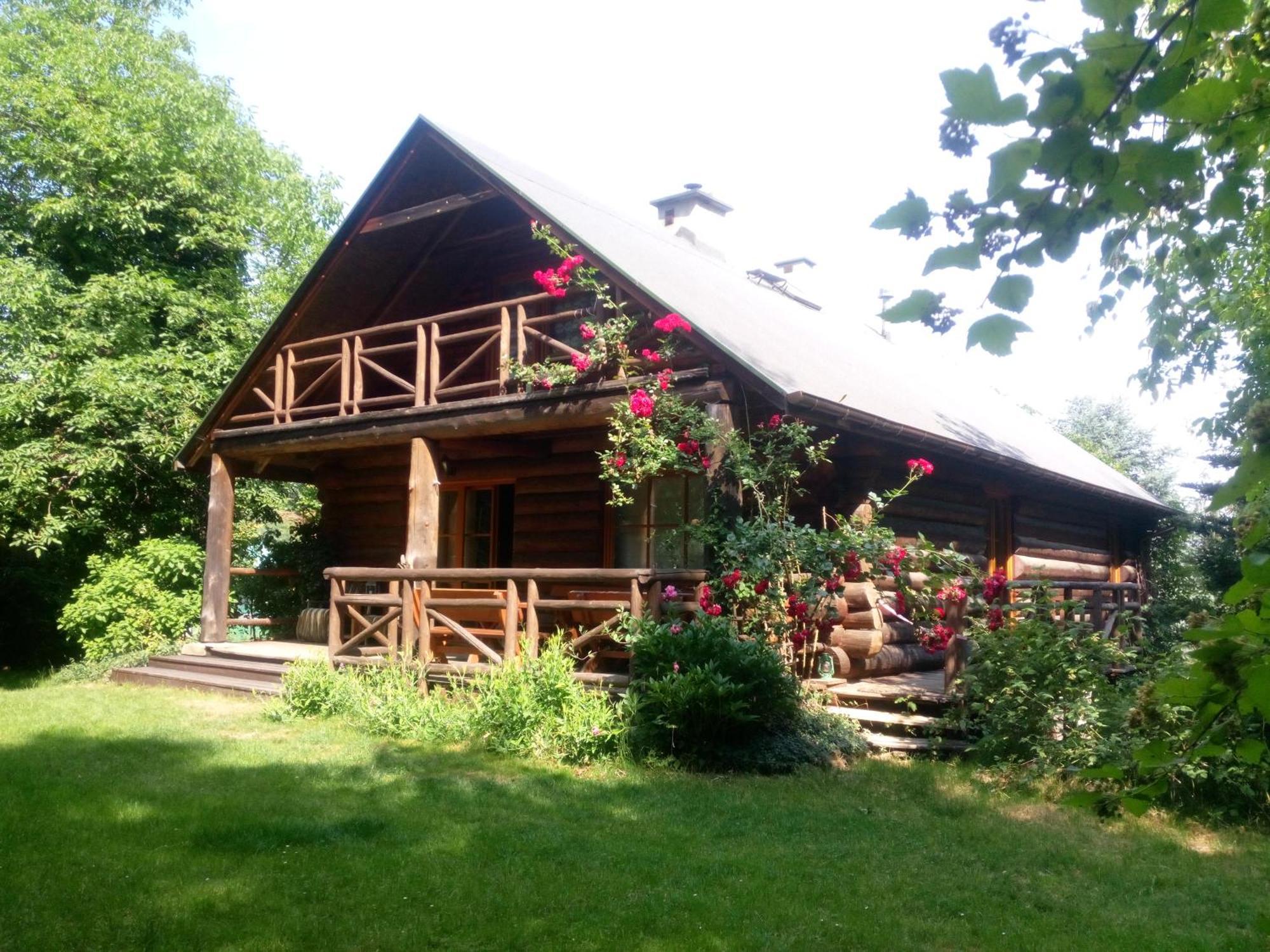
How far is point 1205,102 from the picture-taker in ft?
5.69

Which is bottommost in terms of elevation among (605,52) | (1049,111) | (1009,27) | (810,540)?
(810,540)

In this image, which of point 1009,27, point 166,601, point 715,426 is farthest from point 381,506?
point 1009,27

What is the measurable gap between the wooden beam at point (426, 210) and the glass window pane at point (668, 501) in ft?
12.1

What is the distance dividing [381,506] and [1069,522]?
10.3m

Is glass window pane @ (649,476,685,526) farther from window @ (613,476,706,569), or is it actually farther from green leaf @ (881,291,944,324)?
green leaf @ (881,291,944,324)

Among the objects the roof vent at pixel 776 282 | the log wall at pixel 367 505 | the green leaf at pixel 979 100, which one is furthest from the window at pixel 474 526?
the green leaf at pixel 979 100

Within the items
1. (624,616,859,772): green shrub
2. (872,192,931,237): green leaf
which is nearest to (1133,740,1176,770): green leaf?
(872,192,931,237): green leaf

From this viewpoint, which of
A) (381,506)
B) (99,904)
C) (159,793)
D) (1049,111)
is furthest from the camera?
(381,506)

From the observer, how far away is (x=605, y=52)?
5273 millimetres

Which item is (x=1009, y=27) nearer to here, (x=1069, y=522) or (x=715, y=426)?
(x=715, y=426)

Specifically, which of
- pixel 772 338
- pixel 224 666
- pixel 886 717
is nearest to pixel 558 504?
pixel 772 338

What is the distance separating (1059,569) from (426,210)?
10.2m

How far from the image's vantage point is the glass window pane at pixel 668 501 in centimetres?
1194

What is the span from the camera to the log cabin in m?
10.0
